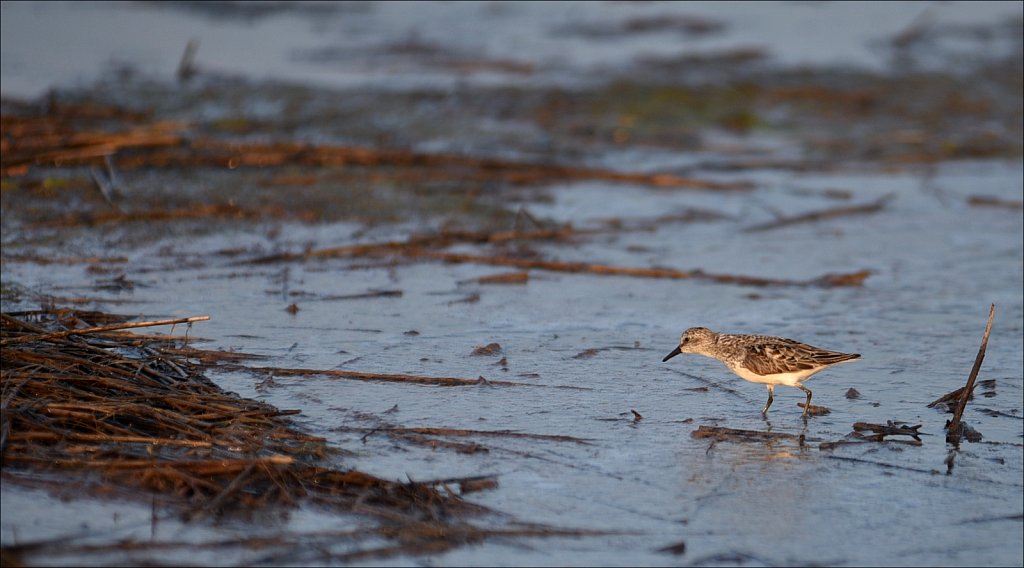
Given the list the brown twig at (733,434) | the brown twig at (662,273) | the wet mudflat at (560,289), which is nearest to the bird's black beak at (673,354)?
the wet mudflat at (560,289)

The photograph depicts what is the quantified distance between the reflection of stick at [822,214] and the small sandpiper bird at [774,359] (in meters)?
4.93

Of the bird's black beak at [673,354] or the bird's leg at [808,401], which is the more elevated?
the bird's black beak at [673,354]

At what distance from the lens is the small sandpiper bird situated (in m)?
6.91

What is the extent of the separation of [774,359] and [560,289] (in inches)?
117

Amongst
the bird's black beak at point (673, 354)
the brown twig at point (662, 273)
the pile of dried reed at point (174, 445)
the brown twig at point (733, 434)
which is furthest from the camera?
the brown twig at point (662, 273)

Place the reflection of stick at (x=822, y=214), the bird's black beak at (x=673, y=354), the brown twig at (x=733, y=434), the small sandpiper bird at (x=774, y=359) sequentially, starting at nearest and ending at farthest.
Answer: the brown twig at (x=733, y=434) → the small sandpiper bird at (x=774, y=359) → the bird's black beak at (x=673, y=354) → the reflection of stick at (x=822, y=214)

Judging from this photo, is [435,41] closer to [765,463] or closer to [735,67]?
[735,67]

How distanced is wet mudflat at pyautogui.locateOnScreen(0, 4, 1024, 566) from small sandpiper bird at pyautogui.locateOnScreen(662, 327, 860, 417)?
23cm

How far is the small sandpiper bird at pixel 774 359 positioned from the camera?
22.7 feet

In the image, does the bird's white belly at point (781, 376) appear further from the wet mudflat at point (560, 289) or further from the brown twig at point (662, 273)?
the brown twig at point (662, 273)

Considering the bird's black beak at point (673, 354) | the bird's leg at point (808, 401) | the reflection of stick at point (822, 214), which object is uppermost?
the reflection of stick at point (822, 214)

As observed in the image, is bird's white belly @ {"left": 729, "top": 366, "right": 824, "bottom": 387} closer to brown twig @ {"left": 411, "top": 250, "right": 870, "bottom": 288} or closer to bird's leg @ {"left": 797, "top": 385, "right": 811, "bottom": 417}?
bird's leg @ {"left": 797, "top": 385, "right": 811, "bottom": 417}

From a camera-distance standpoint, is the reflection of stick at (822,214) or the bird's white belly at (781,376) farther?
the reflection of stick at (822,214)

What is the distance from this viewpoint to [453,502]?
537cm
